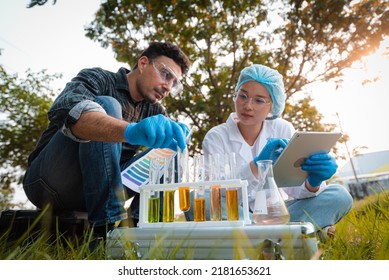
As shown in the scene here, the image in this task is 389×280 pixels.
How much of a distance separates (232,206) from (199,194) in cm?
14

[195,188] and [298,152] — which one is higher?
[298,152]

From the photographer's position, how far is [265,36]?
14.3 ft

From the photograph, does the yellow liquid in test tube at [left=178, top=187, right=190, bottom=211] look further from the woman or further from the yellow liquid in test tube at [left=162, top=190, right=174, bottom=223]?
the woman

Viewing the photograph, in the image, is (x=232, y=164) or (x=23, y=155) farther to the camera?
(x=23, y=155)

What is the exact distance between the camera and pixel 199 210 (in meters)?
1.07

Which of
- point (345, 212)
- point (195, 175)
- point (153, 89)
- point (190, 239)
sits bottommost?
point (190, 239)

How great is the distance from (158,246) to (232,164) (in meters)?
0.46

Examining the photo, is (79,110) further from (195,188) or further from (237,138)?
(237,138)

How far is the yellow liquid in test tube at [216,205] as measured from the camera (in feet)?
3.49

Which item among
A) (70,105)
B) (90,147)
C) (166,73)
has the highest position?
(166,73)

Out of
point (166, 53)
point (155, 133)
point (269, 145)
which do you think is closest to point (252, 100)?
point (269, 145)
